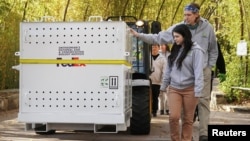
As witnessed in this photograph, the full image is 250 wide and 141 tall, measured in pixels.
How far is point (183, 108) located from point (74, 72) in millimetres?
1922

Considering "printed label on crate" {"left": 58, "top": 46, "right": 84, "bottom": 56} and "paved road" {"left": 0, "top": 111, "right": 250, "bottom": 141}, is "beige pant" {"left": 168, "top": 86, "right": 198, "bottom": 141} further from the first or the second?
"paved road" {"left": 0, "top": 111, "right": 250, "bottom": 141}

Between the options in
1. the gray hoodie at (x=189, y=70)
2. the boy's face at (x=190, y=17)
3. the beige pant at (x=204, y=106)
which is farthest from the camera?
the beige pant at (x=204, y=106)

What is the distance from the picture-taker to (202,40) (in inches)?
299

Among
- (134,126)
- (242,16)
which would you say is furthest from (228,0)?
(134,126)

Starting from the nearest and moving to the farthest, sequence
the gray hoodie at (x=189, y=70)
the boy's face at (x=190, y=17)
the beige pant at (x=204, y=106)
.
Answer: the gray hoodie at (x=189, y=70) → the boy's face at (x=190, y=17) → the beige pant at (x=204, y=106)

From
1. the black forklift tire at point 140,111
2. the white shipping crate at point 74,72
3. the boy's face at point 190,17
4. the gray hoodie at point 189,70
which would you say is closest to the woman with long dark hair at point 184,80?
the gray hoodie at point 189,70

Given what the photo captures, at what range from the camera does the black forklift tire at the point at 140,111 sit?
9641mm

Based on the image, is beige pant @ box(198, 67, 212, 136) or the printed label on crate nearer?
beige pant @ box(198, 67, 212, 136)

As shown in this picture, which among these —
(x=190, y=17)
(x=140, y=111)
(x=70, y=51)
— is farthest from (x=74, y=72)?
(x=190, y=17)

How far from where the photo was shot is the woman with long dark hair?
7.03 metres

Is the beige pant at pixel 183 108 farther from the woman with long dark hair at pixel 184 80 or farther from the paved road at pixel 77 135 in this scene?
the paved road at pixel 77 135

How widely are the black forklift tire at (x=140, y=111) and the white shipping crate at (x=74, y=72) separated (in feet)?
3.85

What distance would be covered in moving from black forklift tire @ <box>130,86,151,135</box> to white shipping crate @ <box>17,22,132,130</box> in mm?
1173

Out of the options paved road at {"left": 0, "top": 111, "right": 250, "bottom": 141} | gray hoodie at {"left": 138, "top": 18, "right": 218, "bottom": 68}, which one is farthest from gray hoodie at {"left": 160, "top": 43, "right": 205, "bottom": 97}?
paved road at {"left": 0, "top": 111, "right": 250, "bottom": 141}
